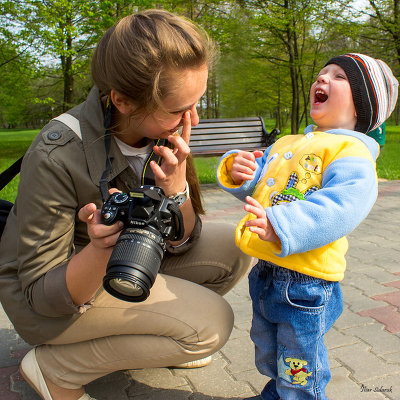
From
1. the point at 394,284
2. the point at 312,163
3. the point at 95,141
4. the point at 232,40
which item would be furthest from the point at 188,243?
the point at 232,40

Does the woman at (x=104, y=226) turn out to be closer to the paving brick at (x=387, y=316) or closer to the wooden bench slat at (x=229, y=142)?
the paving brick at (x=387, y=316)

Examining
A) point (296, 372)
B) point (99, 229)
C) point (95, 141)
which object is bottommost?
point (296, 372)

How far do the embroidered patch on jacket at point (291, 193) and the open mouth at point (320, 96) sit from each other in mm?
342

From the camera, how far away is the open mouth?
1804 mm

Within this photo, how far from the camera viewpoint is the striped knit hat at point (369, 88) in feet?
5.68

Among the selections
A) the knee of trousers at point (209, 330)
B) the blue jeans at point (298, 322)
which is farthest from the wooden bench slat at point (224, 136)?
the blue jeans at point (298, 322)

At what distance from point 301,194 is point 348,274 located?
2080 millimetres

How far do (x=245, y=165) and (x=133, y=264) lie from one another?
2.34 ft

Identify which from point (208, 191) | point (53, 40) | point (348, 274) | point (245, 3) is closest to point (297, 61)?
point (245, 3)

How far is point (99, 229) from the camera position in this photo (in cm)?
156

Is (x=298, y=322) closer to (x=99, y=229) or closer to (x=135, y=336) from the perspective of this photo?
(x=135, y=336)

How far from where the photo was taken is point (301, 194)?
1.68 metres

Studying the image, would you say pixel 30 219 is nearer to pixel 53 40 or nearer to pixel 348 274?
pixel 348 274

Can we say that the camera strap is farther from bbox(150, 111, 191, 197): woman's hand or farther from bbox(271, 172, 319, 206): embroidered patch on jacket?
bbox(271, 172, 319, 206): embroidered patch on jacket
